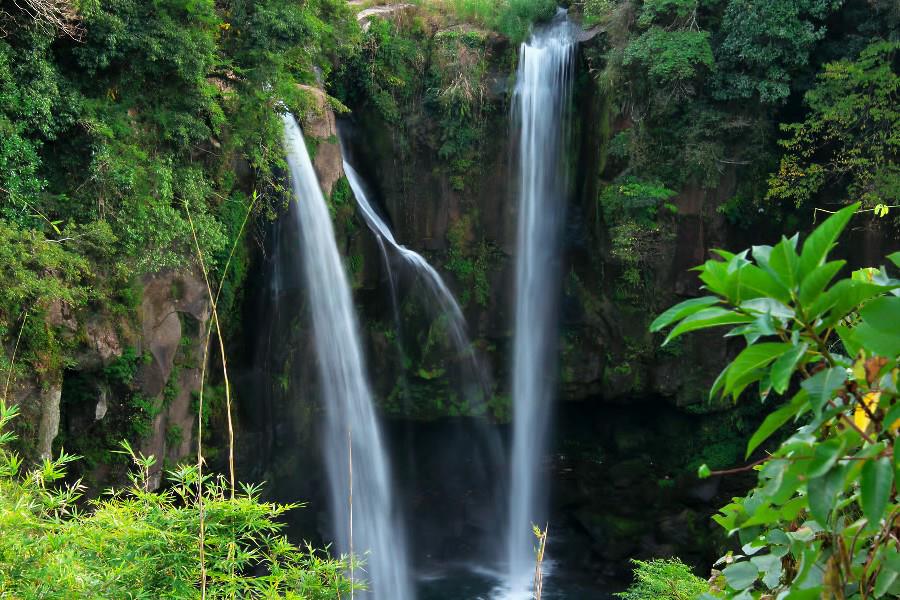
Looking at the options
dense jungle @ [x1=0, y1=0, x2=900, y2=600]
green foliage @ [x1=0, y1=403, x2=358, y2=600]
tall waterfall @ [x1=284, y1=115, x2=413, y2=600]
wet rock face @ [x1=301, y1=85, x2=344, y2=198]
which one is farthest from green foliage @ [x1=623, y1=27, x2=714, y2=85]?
green foliage @ [x1=0, y1=403, x2=358, y2=600]

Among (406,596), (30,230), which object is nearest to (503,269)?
(406,596)

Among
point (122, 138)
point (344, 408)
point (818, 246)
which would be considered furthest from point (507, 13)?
point (818, 246)

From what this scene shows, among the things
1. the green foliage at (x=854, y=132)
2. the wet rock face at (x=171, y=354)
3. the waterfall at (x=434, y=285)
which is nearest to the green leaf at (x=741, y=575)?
the wet rock face at (x=171, y=354)

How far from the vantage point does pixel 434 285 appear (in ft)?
37.3

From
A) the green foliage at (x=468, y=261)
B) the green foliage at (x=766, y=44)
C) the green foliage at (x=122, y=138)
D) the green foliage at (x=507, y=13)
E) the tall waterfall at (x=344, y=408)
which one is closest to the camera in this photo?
the green foliage at (x=122, y=138)

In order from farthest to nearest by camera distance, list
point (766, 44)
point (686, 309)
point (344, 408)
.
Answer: point (344, 408), point (766, 44), point (686, 309)

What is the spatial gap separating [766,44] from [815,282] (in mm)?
10072

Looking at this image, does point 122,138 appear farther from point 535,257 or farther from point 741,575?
point 535,257

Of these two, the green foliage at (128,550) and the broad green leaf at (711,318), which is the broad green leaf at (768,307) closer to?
the broad green leaf at (711,318)

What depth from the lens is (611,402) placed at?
12133 millimetres

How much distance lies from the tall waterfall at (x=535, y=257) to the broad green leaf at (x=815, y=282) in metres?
10.7

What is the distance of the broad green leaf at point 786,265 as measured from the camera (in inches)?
37.5

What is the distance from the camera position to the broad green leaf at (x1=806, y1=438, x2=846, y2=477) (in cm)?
90

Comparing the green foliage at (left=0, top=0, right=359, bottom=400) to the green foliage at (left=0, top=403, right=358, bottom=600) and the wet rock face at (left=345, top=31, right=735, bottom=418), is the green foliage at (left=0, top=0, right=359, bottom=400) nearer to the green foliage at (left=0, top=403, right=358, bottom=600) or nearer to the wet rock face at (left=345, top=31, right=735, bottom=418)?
the green foliage at (left=0, top=403, right=358, bottom=600)
